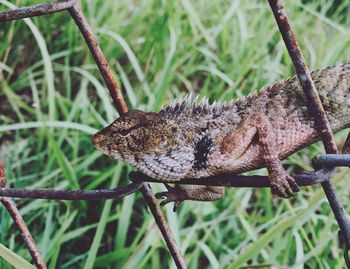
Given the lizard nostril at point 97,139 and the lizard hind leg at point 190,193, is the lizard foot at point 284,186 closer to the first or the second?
the lizard hind leg at point 190,193

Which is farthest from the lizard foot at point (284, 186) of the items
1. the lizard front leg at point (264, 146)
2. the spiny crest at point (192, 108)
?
the spiny crest at point (192, 108)

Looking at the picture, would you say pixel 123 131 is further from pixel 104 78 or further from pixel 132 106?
pixel 132 106

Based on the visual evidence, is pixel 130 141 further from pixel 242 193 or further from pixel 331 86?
pixel 242 193

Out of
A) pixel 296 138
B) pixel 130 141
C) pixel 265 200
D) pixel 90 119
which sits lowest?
pixel 265 200

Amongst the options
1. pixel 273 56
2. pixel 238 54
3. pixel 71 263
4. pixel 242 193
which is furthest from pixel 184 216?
pixel 273 56

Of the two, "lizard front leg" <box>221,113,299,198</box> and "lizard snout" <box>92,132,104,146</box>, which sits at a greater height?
"lizard snout" <box>92,132,104,146</box>

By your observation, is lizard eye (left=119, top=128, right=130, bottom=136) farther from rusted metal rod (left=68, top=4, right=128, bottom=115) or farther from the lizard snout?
rusted metal rod (left=68, top=4, right=128, bottom=115)

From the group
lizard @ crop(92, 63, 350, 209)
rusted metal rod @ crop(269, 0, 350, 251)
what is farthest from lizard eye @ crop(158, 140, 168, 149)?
rusted metal rod @ crop(269, 0, 350, 251)
